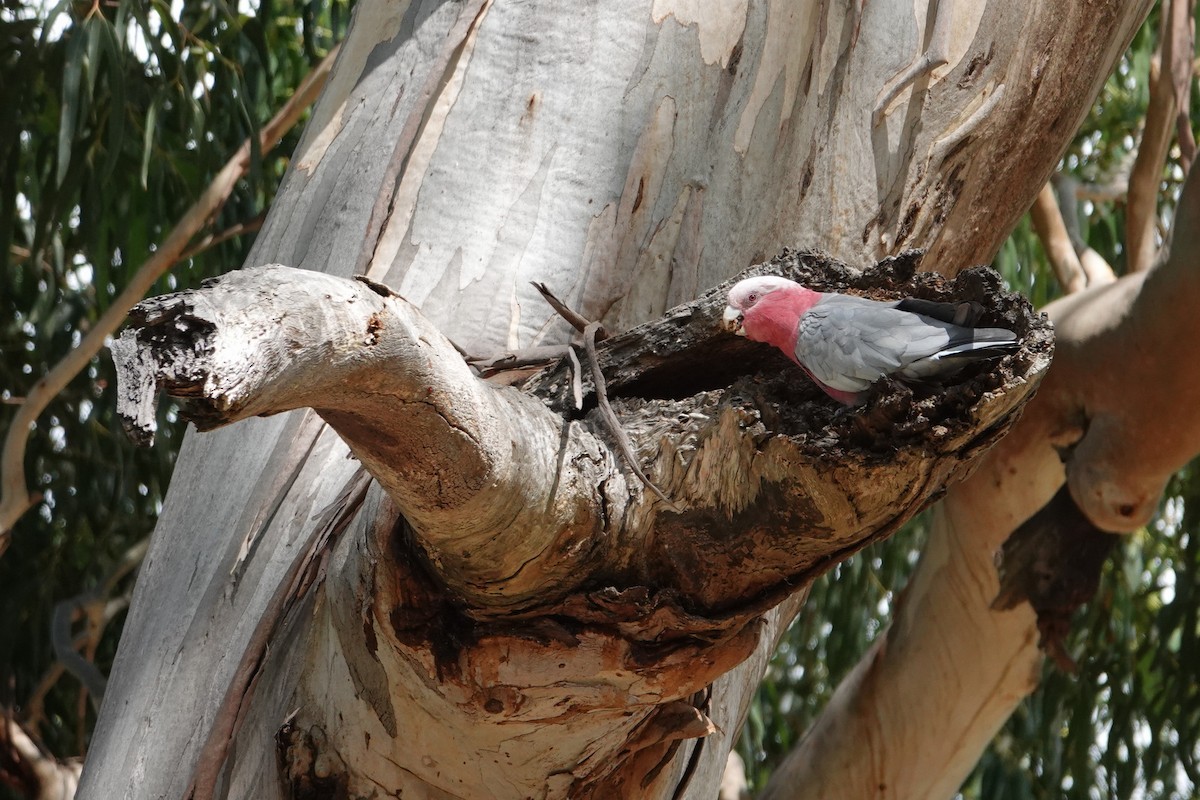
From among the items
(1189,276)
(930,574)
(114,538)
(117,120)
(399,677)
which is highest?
(117,120)

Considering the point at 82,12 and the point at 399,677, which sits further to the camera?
the point at 82,12

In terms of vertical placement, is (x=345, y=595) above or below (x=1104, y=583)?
above

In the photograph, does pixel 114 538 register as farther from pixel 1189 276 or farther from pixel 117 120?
pixel 1189 276

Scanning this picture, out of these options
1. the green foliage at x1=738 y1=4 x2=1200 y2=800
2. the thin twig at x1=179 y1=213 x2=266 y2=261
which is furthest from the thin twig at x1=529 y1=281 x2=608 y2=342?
the green foliage at x1=738 y1=4 x2=1200 y2=800

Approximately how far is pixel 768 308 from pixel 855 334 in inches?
3.0

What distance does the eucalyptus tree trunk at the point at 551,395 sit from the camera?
624mm

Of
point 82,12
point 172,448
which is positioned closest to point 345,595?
point 82,12

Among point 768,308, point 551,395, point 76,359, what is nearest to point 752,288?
point 768,308

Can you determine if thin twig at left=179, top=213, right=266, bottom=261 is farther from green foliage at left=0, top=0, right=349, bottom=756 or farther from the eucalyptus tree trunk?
the eucalyptus tree trunk

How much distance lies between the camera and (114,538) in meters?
2.49

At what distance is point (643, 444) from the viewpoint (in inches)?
28.7

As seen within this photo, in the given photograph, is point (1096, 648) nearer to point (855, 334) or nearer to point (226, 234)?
point (226, 234)

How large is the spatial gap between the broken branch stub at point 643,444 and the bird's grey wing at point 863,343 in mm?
19

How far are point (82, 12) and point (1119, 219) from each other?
6.73ft
